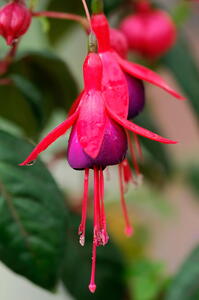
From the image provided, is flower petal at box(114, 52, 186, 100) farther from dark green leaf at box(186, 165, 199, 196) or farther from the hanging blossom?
dark green leaf at box(186, 165, 199, 196)

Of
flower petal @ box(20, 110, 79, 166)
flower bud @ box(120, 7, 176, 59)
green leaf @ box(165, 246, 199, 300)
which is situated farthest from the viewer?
flower bud @ box(120, 7, 176, 59)

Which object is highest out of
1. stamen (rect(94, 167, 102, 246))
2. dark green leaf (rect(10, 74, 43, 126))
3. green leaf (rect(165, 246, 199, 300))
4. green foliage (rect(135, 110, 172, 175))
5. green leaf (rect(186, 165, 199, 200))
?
stamen (rect(94, 167, 102, 246))

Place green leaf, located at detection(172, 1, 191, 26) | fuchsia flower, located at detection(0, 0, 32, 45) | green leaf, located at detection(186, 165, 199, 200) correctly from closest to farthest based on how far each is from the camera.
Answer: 1. fuchsia flower, located at detection(0, 0, 32, 45)
2. green leaf, located at detection(172, 1, 191, 26)
3. green leaf, located at detection(186, 165, 199, 200)

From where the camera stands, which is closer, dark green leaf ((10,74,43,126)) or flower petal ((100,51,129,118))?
flower petal ((100,51,129,118))

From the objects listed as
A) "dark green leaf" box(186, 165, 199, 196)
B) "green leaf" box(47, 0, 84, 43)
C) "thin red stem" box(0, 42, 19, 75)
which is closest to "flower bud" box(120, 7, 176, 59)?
"green leaf" box(47, 0, 84, 43)

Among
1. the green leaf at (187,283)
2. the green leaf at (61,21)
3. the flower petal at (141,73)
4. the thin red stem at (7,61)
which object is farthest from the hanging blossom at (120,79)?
the green leaf at (61,21)

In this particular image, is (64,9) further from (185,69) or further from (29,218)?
(29,218)

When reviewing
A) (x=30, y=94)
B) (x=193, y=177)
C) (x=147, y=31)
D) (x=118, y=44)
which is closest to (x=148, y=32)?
(x=147, y=31)

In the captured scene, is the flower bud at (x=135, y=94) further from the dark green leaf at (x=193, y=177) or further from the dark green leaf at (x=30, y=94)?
the dark green leaf at (x=193, y=177)
